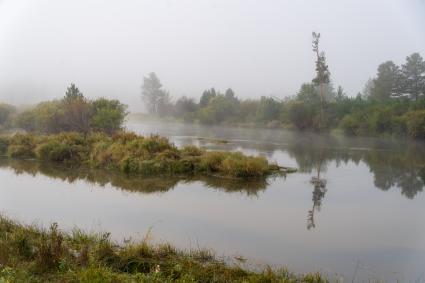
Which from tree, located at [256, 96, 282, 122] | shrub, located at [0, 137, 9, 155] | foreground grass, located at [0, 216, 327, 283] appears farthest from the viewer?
tree, located at [256, 96, 282, 122]

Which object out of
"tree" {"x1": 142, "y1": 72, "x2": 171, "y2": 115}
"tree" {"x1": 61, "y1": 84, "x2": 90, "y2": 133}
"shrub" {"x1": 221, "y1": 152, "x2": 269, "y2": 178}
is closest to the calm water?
"shrub" {"x1": 221, "y1": 152, "x2": 269, "y2": 178}

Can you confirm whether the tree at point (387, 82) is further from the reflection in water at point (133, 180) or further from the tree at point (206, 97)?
the reflection in water at point (133, 180)

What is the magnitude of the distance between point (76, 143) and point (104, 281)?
16801 millimetres

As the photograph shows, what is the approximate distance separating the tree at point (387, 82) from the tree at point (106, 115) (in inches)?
1400

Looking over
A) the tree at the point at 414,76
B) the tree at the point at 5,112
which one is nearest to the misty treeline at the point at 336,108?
the tree at the point at 414,76

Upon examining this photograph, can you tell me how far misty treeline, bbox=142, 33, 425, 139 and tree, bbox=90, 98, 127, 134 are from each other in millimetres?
23694

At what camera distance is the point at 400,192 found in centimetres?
1444

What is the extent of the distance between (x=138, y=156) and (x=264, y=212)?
26.7 feet

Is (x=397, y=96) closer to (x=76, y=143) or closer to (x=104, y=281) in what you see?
(x=76, y=143)

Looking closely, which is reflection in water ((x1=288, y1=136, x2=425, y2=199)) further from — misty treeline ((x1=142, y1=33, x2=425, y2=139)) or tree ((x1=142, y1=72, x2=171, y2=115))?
tree ((x1=142, y1=72, x2=171, y2=115))

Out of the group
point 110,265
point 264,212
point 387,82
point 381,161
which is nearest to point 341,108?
point 387,82

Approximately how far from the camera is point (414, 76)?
50.8m

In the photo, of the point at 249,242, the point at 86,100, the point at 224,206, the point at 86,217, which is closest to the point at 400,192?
the point at 224,206

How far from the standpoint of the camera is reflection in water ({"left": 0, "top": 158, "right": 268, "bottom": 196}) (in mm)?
14273
